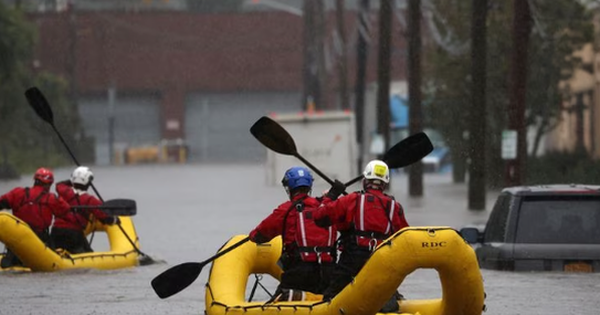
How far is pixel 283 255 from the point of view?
44.8 feet

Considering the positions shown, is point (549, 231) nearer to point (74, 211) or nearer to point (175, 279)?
point (175, 279)

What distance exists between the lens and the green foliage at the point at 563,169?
3856 centimetres

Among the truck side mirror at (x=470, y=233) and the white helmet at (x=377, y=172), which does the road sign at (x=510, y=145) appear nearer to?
the truck side mirror at (x=470, y=233)

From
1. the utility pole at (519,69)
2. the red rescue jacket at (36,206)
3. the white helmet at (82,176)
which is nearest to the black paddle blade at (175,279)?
the red rescue jacket at (36,206)

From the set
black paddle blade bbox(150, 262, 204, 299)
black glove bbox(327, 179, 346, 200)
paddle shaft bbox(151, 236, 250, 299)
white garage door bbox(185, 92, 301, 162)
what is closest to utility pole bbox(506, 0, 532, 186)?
black glove bbox(327, 179, 346, 200)

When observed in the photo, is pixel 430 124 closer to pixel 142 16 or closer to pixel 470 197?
pixel 470 197

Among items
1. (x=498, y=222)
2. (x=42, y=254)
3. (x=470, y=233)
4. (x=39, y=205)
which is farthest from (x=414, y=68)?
(x=470, y=233)

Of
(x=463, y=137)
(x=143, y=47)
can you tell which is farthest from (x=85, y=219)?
(x=143, y=47)

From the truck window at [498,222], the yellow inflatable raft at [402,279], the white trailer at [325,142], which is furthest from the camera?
the white trailer at [325,142]

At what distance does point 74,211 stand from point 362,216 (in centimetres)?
916

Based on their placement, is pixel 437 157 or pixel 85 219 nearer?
pixel 85 219

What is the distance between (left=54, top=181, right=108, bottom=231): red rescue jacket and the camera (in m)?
21.7

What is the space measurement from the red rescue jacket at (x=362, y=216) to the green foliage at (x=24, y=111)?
45.3 m

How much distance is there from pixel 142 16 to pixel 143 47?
1.63 metres
